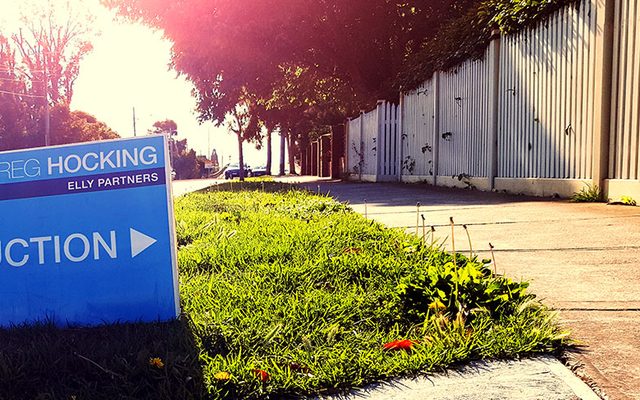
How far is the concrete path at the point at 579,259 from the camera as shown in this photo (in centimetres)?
199

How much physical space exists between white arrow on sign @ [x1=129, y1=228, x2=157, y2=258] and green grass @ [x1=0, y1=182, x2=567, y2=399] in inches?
13.7

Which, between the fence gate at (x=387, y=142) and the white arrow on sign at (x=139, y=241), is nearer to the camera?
the white arrow on sign at (x=139, y=241)

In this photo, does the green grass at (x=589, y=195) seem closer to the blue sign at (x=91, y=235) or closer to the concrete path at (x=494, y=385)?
the concrete path at (x=494, y=385)

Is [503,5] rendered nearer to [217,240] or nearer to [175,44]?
[217,240]

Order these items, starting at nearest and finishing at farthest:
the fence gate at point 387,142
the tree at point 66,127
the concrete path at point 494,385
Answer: the concrete path at point 494,385
the fence gate at point 387,142
the tree at point 66,127

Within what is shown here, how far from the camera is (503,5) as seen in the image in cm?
901

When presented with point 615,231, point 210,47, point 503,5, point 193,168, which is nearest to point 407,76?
point 503,5

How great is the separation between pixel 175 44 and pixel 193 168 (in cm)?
6168

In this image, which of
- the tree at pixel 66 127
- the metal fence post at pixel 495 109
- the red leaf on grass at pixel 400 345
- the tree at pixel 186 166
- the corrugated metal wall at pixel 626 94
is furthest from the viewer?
the tree at pixel 186 166

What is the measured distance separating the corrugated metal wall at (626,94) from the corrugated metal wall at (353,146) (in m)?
12.5

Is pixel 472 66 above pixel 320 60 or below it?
below

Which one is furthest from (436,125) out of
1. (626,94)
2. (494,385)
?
(494,385)

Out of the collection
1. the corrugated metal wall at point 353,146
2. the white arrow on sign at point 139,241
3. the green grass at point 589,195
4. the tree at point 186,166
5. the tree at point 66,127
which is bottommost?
the tree at point 186,166

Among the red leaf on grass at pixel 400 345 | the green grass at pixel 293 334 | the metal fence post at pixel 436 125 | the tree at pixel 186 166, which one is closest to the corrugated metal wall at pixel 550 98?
the metal fence post at pixel 436 125
